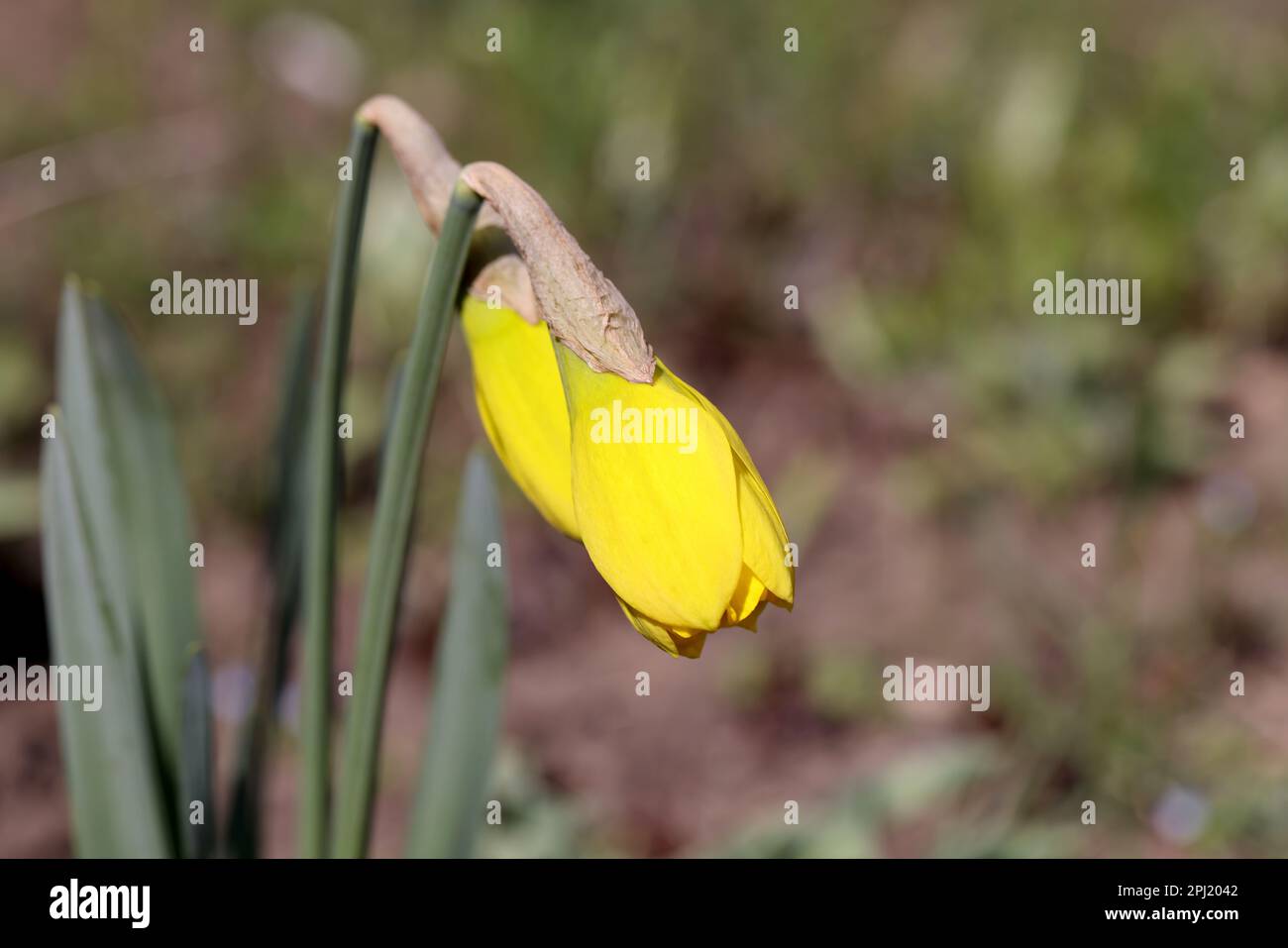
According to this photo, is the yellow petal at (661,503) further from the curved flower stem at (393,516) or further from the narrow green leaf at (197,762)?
the narrow green leaf at (197,762)

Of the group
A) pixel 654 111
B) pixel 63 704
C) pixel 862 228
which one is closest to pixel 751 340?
pixel 862 228

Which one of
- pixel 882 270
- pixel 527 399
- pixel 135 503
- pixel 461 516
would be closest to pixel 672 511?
pixel 527 399

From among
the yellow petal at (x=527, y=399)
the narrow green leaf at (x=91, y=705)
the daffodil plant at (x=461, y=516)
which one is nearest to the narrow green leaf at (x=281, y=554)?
the daffodil plant at (x=461, y=516)

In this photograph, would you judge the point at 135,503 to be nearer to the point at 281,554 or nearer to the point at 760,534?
the point at 281,554

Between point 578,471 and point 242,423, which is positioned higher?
point 242,423

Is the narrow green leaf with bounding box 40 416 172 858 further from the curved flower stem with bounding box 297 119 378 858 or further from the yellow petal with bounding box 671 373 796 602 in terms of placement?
the yellow petal with bounding box 671 373 796 602

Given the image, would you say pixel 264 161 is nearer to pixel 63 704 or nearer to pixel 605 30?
pixel 605 30

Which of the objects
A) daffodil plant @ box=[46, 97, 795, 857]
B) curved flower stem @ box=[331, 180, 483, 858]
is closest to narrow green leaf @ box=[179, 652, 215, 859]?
daffodil plant @ box=[46, 97, 795, 857]
